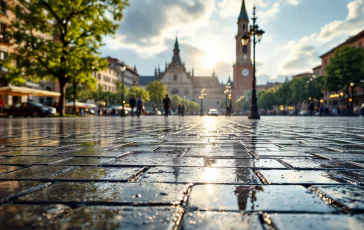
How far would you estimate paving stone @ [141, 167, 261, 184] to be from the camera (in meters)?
1.78

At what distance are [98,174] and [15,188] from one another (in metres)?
0.51

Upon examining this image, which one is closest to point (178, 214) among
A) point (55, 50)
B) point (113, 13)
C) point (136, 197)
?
point (136, 197)

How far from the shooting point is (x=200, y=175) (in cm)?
194

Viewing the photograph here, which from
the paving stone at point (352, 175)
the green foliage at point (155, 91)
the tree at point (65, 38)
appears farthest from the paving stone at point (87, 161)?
the green foliage at point (155, 91)

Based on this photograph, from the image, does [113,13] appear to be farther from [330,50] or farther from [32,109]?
[330,50]

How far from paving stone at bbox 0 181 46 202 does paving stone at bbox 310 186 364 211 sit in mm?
1528

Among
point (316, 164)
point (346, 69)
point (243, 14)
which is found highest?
point (243, 14)

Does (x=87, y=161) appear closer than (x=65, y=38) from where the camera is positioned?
Yes

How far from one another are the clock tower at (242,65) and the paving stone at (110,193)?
106 meters

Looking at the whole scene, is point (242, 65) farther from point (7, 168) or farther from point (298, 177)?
point (7, 168)

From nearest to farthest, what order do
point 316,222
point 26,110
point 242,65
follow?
1. point 316,222
2. point 26,110
3. point 242,65

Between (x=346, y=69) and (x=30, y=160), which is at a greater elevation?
(x=346, y=69)

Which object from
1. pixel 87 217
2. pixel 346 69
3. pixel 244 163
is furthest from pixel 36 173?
pixel 346 69

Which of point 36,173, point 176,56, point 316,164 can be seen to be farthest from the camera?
point 176,56
